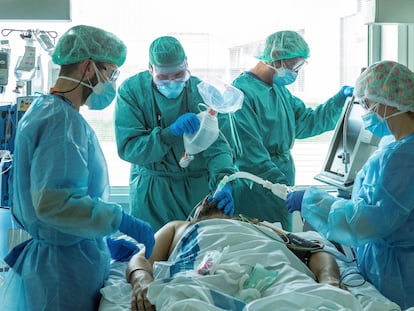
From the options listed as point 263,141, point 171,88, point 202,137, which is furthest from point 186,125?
point 263,141

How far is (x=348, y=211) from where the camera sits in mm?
2111

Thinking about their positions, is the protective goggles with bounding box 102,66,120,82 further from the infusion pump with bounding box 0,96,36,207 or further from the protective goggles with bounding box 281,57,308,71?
the protective goggles with bounding box 281,57,308,71

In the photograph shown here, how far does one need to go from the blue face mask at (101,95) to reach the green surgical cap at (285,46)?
3.82 ft

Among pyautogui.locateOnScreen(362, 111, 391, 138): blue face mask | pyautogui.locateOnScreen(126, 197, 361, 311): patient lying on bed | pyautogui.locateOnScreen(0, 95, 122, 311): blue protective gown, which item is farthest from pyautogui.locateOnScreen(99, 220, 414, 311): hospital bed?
pyautogui.locateOnScreen(362, 111, 391, 138): blue face mask

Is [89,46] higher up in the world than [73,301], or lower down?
higher up

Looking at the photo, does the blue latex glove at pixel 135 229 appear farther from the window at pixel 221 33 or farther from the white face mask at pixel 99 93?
the window at pixel 221 33

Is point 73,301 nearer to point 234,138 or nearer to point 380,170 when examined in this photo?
point 380,170

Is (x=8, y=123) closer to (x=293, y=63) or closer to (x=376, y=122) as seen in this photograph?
(x=293, y=63)

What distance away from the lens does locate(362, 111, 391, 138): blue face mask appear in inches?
88.1

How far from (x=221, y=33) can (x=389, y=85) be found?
2.05 metres

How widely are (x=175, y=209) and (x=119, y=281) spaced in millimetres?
808

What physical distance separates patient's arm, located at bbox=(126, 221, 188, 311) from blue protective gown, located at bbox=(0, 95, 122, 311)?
158 millimetres

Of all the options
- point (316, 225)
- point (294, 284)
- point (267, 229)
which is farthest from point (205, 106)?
point (294, 284)

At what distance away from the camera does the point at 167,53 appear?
9.13 ft
